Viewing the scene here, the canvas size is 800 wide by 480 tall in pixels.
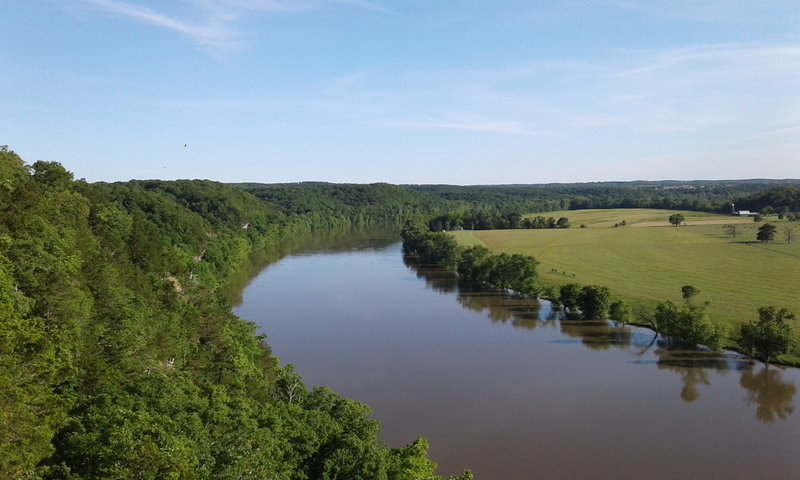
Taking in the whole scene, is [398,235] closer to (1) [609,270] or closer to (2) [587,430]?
(1) [609,270]

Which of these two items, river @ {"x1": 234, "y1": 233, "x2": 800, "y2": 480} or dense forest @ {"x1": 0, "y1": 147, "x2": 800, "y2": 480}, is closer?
dense forest @ {"x1": 0, "y1": 147, "x2": 800, "y2": 480}

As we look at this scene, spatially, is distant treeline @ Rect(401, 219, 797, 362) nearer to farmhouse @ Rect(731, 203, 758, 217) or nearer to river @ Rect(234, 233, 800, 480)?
river @ Rect(234, 233, 800, 480)

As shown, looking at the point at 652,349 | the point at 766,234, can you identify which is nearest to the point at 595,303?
the point at 652,349

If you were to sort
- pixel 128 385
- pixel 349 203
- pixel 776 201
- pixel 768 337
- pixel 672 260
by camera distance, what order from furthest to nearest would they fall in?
pixel 349 203, pixel 776 201, pixel 672 260, pixel 768 337, pixel 128 385

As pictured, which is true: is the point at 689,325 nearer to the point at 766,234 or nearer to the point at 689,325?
the point at 689,325

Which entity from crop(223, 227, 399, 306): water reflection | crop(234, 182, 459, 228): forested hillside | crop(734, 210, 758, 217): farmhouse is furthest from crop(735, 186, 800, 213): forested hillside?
crop(234, 182, 459, 228): forested hillside
